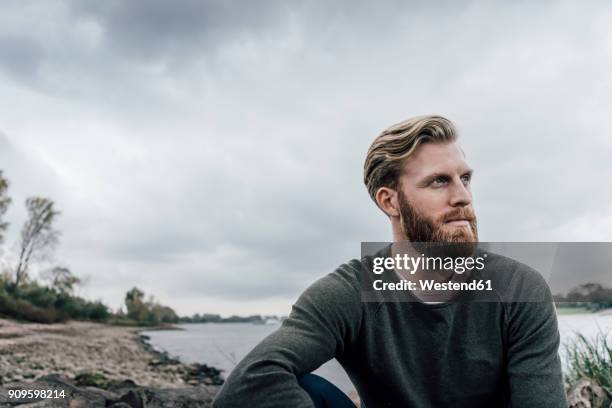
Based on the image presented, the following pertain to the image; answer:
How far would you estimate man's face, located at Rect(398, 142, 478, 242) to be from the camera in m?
1.90

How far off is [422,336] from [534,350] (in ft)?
1.12

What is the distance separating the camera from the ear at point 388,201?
2.04m

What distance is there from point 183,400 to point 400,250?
3.00 metres

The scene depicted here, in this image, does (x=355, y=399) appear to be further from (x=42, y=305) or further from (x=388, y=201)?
(x=42, y=305)

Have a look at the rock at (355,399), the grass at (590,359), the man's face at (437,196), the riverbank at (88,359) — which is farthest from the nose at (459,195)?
the riverbank at (88,359)

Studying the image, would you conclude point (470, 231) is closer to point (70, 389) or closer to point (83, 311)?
point (70, 389)

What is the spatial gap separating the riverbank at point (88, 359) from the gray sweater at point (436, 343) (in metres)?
4.72

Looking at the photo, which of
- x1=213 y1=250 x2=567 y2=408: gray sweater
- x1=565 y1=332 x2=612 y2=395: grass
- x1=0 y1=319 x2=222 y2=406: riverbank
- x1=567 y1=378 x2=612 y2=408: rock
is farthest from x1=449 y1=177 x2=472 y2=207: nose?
x1=0 y1=319 x2=222 y2=406: riverbank

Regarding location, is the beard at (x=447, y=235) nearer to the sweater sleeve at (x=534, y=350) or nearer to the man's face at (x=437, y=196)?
the man's face at (x=437, y=196)

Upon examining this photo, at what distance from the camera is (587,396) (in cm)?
316

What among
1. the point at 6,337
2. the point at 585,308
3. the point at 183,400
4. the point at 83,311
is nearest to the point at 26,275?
the point at 83,311

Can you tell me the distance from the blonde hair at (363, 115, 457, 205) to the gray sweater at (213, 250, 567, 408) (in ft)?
1.34

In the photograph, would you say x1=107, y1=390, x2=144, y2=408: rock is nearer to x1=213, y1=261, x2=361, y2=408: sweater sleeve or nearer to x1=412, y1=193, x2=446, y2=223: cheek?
x1=213, y1=261, x2=361, y2=408: sweater sleeve

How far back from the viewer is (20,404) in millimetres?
3539
